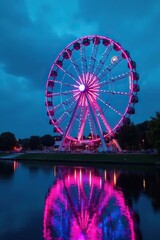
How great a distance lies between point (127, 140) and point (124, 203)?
55.1 metres

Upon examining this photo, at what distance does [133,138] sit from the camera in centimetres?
7250

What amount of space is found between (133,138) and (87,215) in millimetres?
57868

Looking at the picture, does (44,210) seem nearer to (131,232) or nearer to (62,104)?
(131,232)

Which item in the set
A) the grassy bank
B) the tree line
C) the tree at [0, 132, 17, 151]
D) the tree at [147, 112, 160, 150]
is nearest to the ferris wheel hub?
the tree line

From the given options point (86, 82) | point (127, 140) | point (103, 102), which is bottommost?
point (127, 140)

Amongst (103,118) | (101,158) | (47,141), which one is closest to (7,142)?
(47,141)

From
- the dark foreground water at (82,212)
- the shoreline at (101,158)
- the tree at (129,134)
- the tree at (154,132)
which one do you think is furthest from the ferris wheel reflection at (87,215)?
the tree at (129,134)

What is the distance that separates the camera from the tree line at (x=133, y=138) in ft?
159

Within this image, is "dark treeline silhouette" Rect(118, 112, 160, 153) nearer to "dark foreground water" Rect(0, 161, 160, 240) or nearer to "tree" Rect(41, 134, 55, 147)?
"dark foreground water" Rect(0, 161, 160, 240)

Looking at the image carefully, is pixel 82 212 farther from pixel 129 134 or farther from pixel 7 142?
pixel 7 142

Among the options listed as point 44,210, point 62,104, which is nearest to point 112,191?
point 44,210

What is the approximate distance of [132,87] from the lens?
51.5 m

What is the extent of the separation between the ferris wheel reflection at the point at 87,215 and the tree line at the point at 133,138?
25.6 m

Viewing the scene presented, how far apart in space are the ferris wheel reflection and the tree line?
2559 cm
